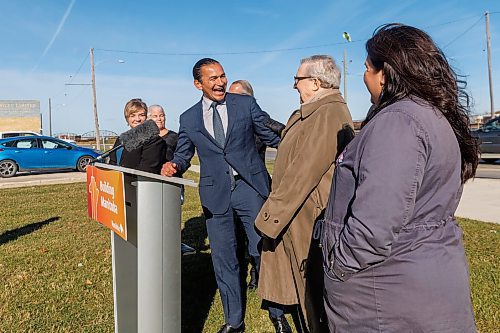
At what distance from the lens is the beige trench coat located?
2467mm

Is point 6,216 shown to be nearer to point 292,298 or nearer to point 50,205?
point 50,205

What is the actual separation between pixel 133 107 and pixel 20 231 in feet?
13.8

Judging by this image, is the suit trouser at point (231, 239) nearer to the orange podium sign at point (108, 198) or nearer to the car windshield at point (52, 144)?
the orange podium sign at point (108, 198)

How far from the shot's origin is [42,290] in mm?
4477

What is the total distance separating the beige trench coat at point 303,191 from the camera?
8.09 feet

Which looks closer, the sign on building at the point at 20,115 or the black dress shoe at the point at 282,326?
the black dress shoe at the point at 282,326

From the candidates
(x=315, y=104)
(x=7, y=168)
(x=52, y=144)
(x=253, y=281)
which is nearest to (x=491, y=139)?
(x=253, y=281)

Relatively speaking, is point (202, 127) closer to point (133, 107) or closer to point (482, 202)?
point (133, 107)

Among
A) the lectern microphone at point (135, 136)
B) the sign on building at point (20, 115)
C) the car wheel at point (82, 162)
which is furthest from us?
the sign on building at point (20, 115)

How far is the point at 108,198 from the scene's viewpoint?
243 centimetres

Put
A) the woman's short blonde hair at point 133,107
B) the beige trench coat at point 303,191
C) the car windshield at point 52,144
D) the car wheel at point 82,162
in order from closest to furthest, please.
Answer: the beige trench coat at point 303,191
the woman's short blonde hair at point 133,107
the car windshield at point 52,144
the car wheel at point 82,162

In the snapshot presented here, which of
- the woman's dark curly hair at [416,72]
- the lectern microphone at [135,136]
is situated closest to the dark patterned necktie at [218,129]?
the lectern microphone at [135,136]

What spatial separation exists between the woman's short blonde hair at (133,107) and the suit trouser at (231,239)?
1502mm

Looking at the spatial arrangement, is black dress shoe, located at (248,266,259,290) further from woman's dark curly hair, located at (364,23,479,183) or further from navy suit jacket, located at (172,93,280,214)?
woman's dark curly hair, located at (364,23,479,183)
